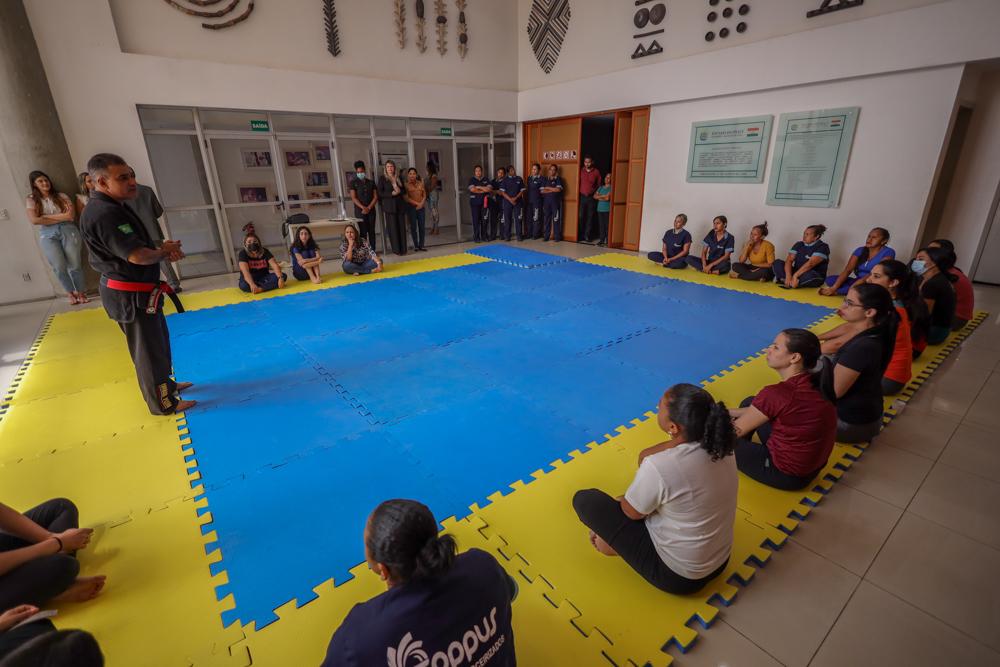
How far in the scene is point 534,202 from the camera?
473 inches

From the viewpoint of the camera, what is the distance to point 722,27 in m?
8.23

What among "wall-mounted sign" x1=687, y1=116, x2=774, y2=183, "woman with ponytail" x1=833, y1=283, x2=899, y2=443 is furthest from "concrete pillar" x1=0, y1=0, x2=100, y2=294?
"wall-mounted sign" x1=687, y1=116, x2=774, y2=183

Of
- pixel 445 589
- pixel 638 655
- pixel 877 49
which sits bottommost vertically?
pixel 638 655

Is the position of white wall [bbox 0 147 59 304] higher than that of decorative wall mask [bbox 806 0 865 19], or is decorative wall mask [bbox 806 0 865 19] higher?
decorative wall mask [bbox 806 0 865 19]

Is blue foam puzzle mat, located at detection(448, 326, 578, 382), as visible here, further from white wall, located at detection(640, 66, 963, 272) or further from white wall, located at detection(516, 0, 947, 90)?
white wall, located at detection(516, 0, 947, 90)

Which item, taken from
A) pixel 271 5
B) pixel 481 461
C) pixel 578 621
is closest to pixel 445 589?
pixel 578 621

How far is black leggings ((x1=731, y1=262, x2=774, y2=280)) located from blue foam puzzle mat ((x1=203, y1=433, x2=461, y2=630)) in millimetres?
6808

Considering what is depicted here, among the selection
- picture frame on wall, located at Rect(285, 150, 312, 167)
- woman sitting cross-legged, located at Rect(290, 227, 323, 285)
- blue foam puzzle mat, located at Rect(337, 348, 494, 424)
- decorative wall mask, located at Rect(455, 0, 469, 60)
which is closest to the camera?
blue foam puzzle mat, located at Rect(337, 348, 494, 424)

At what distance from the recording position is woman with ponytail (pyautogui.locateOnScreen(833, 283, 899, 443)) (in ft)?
9.52

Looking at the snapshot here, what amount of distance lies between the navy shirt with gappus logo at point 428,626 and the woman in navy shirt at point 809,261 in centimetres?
760

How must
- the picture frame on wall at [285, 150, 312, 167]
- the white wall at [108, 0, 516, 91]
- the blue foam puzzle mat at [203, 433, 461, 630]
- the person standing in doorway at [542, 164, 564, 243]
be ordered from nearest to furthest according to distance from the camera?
the blue foam puzzle mat at [203, 433, 461, 630] → the white wall at [108, 0, 516, 91] → the picture frame on wall at [285, 150, 312, 167] → the person standing in doorway at [542, 164, 564, 243]

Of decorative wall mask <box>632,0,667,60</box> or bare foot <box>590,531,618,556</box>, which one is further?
decorative wall mask <box>632,0,667,60</box>

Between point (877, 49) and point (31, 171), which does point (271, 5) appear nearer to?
point (31, 171)

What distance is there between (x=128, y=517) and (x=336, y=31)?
31.6 ft
